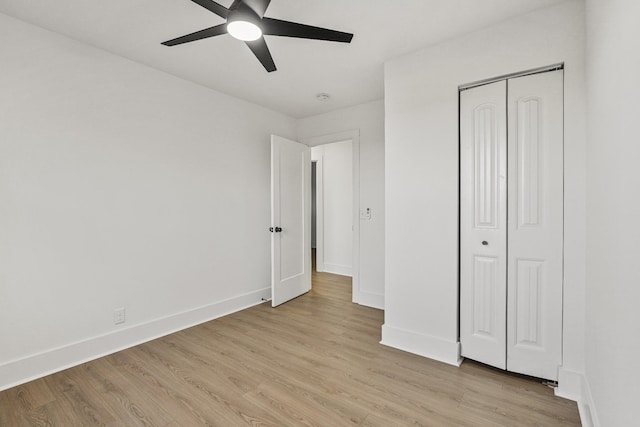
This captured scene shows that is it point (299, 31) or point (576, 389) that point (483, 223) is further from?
point (299, 31)

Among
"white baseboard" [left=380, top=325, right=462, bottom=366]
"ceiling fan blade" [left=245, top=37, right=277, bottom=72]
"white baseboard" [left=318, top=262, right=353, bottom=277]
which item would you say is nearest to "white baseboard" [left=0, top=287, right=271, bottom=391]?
"white baseboard" [left=380, top=325, right=462, bottom=366]

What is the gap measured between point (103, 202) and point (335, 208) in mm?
3697

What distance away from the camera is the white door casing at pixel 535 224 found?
1.92m

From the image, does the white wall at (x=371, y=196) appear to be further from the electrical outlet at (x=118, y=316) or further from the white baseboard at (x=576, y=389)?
the electrical outlet at (x=118, y=316)

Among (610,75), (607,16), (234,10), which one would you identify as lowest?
(610,75)

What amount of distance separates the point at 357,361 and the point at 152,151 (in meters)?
2.68

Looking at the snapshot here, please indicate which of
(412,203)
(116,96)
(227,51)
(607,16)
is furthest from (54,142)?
(607,16)

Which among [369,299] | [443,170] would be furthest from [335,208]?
[443,170]

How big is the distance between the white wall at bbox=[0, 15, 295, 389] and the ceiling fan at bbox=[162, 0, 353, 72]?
3.83ft

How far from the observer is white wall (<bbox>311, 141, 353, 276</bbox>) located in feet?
17.3

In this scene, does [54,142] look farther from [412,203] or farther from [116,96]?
[412,203]

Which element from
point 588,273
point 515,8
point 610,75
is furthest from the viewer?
point 515,8

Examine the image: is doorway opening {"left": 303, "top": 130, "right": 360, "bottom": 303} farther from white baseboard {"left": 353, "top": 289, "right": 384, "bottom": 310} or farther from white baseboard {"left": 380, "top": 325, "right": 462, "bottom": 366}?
white baseboard {"left": 380, "top": 325, "right": 462, "bottom": 366}

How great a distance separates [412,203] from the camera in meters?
2.49
